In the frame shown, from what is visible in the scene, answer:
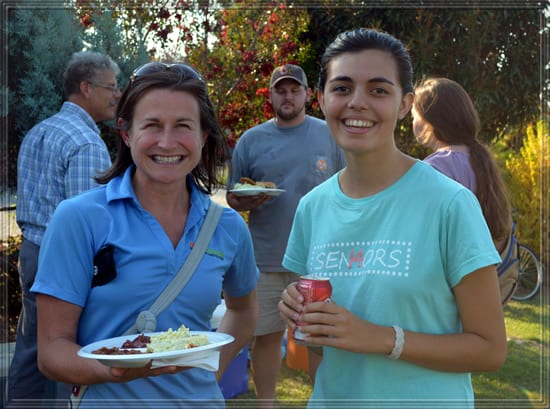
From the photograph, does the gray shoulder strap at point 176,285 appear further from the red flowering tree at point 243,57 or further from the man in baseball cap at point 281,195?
the red flowering tree at point 243,57

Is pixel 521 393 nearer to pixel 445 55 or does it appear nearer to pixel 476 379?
pixel 476 379

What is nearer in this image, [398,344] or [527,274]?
[398,344]

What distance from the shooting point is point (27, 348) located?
4270 mm

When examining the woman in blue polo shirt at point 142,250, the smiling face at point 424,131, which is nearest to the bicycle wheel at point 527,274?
the smiling face at point 424,131

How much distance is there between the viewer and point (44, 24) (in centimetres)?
589

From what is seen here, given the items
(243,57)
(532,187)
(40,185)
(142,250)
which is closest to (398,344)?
(142,250)

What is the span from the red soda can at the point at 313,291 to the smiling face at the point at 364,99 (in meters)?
0.43

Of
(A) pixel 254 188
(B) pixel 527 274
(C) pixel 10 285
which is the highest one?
(A) pixel 254 188

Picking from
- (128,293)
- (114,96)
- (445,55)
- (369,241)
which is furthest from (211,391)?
(445,55)

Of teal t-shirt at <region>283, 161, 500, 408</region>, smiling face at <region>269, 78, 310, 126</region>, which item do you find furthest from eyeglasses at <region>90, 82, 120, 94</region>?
teal t-shirt at <region>283, 161, 500, 408</region>

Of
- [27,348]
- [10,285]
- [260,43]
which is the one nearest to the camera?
[27,348]

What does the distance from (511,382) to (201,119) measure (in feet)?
15.8

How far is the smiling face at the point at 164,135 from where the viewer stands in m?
2.09

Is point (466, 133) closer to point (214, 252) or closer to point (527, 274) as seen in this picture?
point (214, 252)
